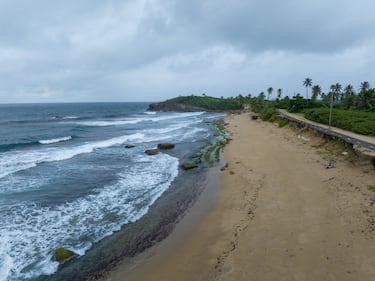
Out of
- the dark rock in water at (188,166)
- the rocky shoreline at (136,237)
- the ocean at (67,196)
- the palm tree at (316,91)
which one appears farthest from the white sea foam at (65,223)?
the palm tree at (316,91)

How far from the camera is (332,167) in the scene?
67.4 feet

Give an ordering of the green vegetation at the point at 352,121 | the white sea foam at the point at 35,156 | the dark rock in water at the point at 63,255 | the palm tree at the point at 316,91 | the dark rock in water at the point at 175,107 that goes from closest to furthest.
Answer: the dark rock in water at the point at 63,255 → the white sea foam at the point at 35,156 → the green vegetation at the point at 352,121 → the palm tree at the point at 316,91 → the dark rock in water at the point at 175,107

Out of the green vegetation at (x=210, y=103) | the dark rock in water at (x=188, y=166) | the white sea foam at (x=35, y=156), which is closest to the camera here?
the dark rock in water at (x=188, y=166)

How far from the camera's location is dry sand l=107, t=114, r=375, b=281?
937 centimetres

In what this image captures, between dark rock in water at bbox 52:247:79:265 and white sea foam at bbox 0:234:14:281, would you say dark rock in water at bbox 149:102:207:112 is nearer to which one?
white sea foam at bbox 0:234:14:281

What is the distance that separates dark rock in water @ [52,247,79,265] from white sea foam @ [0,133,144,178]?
14511mm

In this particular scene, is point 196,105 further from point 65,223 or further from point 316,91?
point 65,223

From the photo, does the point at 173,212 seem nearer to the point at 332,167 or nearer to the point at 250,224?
the point at 250,224

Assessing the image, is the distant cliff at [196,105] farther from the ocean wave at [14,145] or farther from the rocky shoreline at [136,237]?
the rocky shoreline at [136,237]

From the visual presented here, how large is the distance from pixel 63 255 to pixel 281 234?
9343 mm

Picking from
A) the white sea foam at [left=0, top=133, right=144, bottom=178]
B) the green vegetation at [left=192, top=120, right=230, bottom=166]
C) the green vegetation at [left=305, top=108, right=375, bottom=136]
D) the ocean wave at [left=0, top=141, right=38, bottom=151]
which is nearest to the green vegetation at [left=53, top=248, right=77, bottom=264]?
the white sea foam at [left=0, top=133, right=144, bottom=178]

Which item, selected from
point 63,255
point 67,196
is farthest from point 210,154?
point 63,255

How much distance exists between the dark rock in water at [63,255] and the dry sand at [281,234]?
7.78 feet

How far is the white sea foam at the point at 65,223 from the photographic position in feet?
35.5
